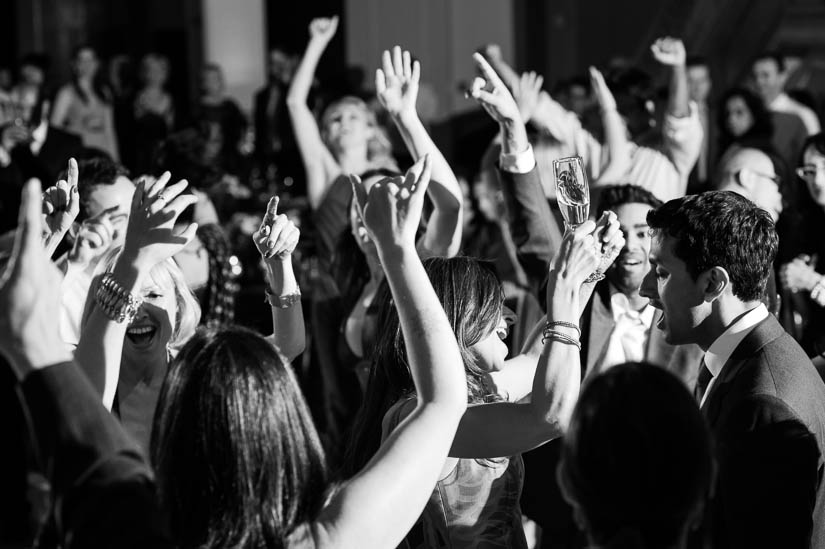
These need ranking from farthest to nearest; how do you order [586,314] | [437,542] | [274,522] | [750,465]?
[586,314] < [437,542] < [750,465] < [274,522]

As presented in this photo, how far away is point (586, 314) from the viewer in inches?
131

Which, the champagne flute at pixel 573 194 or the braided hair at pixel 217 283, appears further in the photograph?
the braided hair at pixel 217 283

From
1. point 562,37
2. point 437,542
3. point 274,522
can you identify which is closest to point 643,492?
point 274,522

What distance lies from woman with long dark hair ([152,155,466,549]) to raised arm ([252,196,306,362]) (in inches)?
26.6

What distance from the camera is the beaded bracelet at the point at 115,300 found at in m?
1.93

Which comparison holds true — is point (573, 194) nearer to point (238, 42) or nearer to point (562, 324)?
point (562, 324)

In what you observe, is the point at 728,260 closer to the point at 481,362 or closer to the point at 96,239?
the point at 481,362

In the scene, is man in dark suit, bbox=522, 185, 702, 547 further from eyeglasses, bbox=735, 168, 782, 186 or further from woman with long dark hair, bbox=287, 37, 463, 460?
eyeglasses, bbox=735, 168, 782, 186

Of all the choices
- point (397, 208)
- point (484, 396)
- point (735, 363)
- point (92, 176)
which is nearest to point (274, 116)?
point (92, 176)

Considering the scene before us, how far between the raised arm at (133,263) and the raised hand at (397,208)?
1.11 ft

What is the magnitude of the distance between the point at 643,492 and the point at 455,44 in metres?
8.43

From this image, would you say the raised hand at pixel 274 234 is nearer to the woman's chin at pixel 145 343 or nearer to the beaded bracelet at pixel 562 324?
the woman's chin at pixel 145 343

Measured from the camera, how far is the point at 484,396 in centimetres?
240

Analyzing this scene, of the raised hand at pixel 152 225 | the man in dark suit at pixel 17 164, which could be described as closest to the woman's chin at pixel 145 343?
the raised hand at pixel 152 225
